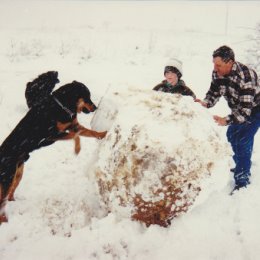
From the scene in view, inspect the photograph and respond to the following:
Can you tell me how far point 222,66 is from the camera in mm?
3834

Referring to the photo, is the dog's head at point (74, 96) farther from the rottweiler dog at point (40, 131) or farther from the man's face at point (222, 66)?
the man's face at point (222, 66)

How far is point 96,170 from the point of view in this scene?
3354 millimetres

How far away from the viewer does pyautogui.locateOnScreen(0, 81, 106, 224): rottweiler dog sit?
354 cm

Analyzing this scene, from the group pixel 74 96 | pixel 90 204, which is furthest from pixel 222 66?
pixel 90 204

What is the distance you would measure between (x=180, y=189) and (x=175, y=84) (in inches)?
71.5

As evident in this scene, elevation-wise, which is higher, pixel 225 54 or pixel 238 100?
pixel 225 54

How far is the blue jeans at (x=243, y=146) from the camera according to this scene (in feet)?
13.8

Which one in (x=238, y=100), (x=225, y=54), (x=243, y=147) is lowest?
(x=243, y=147)

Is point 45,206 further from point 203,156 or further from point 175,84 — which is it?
point 175,84

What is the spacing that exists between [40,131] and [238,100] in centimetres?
235

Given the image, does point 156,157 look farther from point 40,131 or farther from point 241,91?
point 241,91

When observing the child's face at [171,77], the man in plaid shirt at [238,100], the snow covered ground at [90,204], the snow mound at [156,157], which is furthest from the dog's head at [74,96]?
Answer: the man in plaid shirt at [238,100]

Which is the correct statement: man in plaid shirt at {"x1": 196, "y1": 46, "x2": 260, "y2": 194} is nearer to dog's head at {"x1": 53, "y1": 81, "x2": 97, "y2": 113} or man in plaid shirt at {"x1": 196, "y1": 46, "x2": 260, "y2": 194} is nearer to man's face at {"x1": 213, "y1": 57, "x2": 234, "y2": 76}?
man's face at {"x1": 213, "y1": 57, "x2": 234, "y2": 76}

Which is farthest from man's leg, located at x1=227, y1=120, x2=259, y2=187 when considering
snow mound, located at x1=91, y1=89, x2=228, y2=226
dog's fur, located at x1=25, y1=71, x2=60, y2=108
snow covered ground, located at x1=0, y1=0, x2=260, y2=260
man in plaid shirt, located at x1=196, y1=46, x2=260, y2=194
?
dog's fur, located at x1=25, y1=71, x2=60, y2=108
